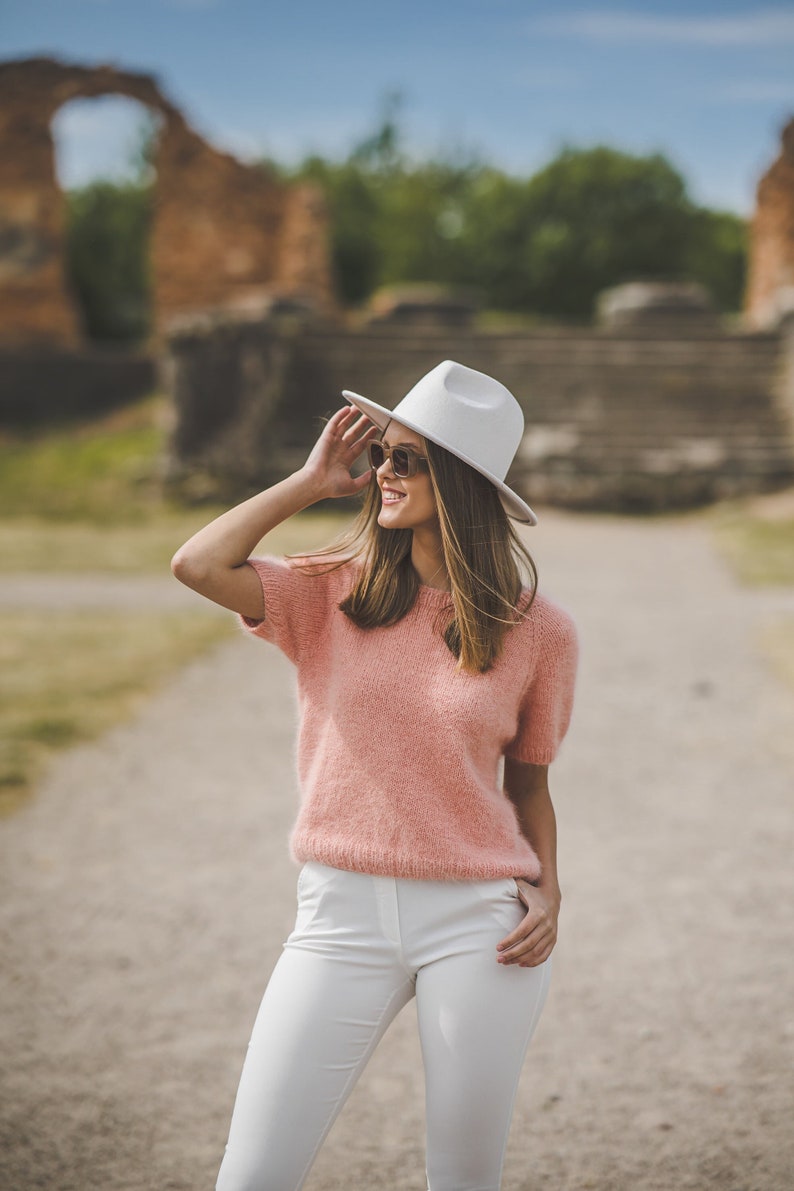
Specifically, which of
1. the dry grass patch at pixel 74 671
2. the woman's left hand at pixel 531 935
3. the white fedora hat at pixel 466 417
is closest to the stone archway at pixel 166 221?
the dry grass patch at pixel 74 671

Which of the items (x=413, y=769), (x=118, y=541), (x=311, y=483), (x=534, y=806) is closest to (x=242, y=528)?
(x=311, y=483)

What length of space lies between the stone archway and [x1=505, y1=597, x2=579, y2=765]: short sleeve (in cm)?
2043

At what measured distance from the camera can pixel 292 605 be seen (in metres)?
2.28

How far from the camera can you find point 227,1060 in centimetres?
353

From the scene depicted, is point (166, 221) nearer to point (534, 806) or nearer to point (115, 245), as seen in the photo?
point (534, 806)

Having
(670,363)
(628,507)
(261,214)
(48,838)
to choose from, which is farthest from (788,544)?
(261,214)

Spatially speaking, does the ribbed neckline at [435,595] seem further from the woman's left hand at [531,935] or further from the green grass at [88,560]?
the green grass at [88,560]

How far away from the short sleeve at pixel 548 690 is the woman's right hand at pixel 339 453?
16.8 inches

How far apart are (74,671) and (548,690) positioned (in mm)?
6226

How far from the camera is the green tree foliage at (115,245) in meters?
34.5

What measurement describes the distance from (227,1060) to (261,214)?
21575mm

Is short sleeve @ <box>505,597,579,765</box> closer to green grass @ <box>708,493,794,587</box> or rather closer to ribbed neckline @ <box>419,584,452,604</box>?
ribbed neckline @ <box>419,584,452,604</box>

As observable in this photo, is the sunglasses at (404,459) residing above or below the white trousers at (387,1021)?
above

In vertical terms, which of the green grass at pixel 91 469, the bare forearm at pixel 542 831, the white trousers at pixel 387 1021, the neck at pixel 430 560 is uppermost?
the neck at pixel 430 560
